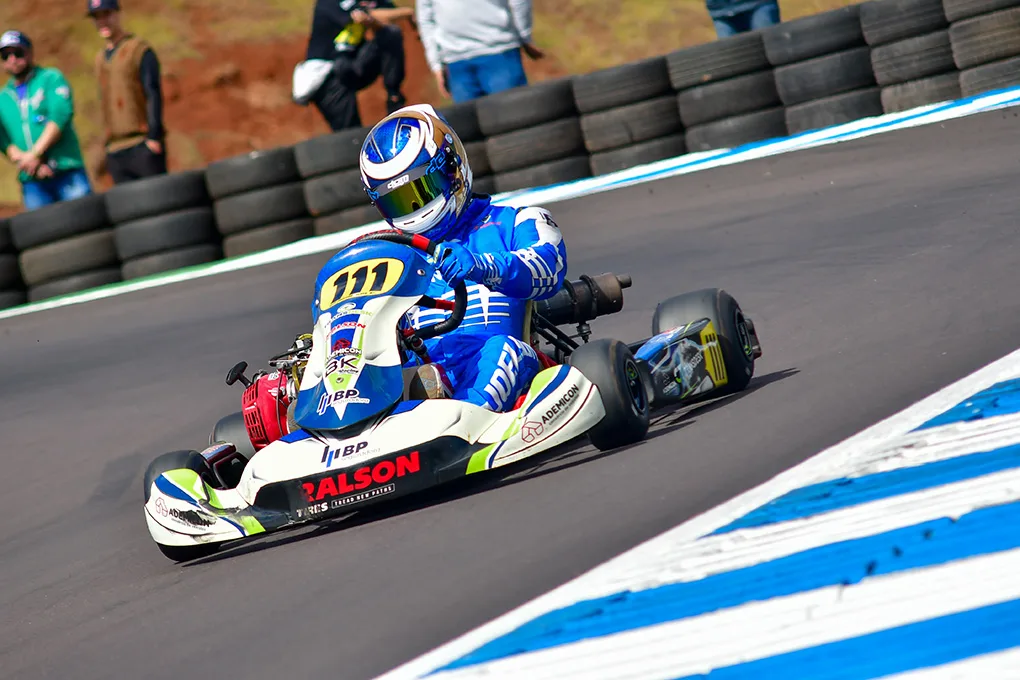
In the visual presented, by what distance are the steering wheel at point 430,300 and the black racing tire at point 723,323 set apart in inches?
35.1

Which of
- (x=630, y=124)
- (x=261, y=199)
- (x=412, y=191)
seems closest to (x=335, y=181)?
(x=261, y=199)

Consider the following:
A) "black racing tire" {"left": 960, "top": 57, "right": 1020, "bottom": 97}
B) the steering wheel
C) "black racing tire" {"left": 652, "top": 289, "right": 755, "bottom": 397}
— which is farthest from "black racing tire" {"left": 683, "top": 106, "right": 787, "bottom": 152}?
the steering wheel

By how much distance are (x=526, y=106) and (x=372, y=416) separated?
23.1 feet

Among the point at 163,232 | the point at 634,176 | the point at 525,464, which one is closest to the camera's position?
the point at 525,464

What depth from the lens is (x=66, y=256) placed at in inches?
467

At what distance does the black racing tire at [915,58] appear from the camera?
33.7 feet

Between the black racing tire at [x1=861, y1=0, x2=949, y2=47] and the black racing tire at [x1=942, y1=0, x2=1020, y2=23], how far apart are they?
0.18 feet

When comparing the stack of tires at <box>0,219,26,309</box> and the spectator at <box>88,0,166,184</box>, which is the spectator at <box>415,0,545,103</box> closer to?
the spectator at <box>88,0,166,184</box>

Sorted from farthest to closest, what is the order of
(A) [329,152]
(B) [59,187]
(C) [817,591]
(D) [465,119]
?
(B) [59,187]
(A) [329,152]
(D) [465,119]
(C) [817,591]

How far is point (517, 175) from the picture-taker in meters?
11.5

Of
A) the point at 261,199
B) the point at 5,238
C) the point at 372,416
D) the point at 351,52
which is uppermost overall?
the point at 351,52

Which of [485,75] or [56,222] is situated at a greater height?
[485,75]

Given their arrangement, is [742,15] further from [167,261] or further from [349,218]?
[167,261]

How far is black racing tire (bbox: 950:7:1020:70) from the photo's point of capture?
392 inches
